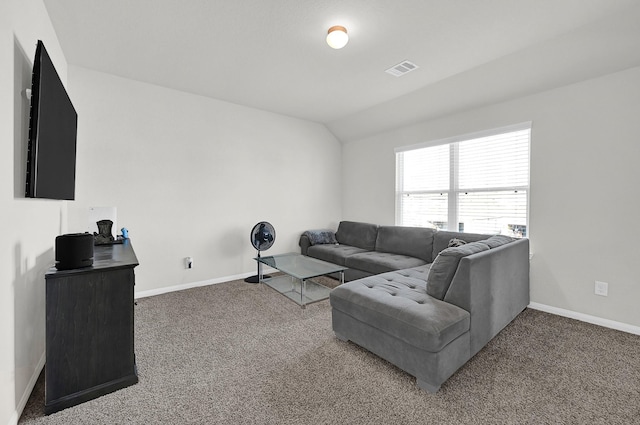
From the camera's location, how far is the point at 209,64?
10.1 ft

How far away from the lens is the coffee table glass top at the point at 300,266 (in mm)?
3310

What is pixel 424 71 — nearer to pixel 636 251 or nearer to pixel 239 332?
pixel 636 251

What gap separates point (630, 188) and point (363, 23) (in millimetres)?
2816

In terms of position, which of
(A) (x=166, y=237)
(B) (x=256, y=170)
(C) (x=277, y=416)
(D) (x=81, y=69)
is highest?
(D) (x=81, y=69)

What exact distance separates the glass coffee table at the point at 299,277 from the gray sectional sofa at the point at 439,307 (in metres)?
0.88

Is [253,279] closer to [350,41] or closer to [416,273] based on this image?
[416,273]

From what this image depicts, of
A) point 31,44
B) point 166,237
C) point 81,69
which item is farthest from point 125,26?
point 166,237

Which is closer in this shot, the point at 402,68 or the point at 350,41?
the point at 350,41

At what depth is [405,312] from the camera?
192cm

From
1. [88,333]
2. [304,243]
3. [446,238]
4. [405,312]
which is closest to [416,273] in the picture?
[446,238]

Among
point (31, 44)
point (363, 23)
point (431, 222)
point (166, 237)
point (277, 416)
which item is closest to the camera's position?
point (277, 416)

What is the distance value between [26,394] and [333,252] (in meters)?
3.33

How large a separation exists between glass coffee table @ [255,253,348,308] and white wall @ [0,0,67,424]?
6.74 feet

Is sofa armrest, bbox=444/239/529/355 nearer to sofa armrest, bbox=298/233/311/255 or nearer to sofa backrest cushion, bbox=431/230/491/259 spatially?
sofa backrest cushion, bbox=431/230/491/259
